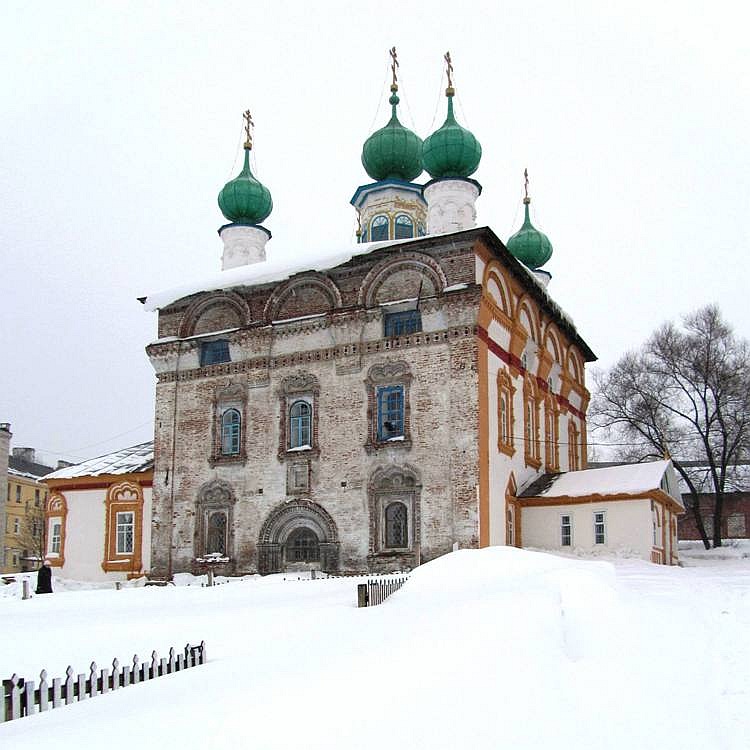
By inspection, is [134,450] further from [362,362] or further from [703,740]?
[703,740]

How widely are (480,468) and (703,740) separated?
14.7 meters

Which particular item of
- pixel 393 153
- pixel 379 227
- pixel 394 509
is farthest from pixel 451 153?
pixel 394 509

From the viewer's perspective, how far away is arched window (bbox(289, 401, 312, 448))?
22.9 m

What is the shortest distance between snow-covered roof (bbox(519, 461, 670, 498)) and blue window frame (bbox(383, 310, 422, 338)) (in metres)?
5.00

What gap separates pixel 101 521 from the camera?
25672 millimetres

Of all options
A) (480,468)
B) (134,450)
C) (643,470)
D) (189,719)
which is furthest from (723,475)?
(189,719)

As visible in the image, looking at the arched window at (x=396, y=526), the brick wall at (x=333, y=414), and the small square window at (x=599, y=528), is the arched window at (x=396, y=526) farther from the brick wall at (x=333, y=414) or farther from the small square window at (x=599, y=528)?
the small square window at (x=599, y=528)

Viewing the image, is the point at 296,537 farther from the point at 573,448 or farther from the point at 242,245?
the point at 573,448

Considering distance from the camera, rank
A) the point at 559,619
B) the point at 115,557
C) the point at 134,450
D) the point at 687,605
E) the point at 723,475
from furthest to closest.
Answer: the point at 723,475 → the point at 134,450 → the point at 115,557 → the point at 687,605 → the point at 559,619

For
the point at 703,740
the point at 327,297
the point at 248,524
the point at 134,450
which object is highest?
the point at 327,297

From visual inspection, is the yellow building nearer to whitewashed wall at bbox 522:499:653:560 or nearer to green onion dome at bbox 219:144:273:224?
green onion dome at bbox 219:144:273:224

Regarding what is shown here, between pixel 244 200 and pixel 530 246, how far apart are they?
10.4 m

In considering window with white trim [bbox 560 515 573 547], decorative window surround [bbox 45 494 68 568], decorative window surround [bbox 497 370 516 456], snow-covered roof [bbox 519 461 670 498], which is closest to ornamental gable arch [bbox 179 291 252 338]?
decorative window surround [bbox 45 494 68 568]

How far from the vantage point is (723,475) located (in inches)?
1280
